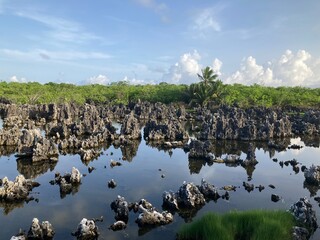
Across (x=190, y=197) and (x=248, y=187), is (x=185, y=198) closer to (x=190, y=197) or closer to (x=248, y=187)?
(x=190, y=197)

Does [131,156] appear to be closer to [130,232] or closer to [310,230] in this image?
[130,232]

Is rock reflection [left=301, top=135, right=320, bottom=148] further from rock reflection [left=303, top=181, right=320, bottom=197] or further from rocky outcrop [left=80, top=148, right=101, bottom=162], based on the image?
rocky outcrop [left=80, top=148, right=101, bottom=162]

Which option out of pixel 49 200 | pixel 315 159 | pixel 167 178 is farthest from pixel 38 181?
pixel 315 159

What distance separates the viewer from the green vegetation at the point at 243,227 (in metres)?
16.8

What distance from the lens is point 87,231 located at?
776 inches

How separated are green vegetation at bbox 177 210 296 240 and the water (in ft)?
7.17

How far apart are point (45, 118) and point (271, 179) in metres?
57.6

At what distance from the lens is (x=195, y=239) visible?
18391mm

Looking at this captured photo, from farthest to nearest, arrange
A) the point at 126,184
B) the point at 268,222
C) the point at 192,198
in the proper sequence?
1. the point at 126,184
2. the point at 192,198
3. the point at 268,222

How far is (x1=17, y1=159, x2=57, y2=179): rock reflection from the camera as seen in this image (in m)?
33.2

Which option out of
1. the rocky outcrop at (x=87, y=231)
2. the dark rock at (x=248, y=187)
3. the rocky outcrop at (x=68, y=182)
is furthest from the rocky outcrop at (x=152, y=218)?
the dark rock at (x=248, y=187)

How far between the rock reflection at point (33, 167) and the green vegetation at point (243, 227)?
1890 centimetres

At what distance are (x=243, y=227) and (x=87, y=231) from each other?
8331 millimetres

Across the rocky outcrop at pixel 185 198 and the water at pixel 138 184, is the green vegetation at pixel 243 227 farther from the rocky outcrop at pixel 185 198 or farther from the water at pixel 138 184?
the rocky outcrop at pixel 185 198
